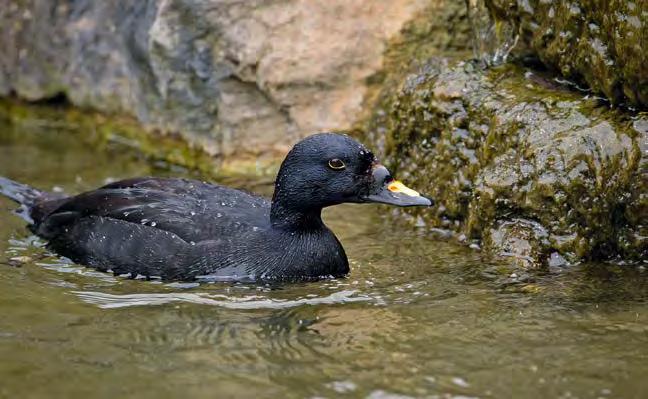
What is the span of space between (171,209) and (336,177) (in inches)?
45.2

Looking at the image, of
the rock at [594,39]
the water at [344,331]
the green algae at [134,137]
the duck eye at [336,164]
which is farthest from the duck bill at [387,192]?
the green algae at [134,137]

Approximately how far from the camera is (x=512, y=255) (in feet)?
22.7

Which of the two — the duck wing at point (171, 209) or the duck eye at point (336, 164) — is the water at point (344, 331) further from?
the duck eye at point (336, 164)

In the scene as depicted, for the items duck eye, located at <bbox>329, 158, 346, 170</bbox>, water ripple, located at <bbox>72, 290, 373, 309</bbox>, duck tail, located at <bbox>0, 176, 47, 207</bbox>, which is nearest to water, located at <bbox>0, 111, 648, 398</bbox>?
water ripple, located at <bbox>72, 290, 373, 309</bbox>

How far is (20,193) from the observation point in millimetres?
7914

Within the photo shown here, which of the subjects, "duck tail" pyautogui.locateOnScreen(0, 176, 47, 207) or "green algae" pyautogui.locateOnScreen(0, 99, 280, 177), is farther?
"green algae" pyautogui.locateOnScreen(0, 99, 280, 177)

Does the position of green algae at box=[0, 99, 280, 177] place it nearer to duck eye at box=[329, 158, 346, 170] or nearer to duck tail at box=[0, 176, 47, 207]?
duck tail at box=[0, 176, 47, 207]

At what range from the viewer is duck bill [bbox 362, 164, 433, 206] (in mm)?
6641

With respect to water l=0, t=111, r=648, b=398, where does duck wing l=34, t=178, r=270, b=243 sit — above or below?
above

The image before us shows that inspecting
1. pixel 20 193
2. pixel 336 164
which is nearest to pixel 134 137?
pixel 20 193

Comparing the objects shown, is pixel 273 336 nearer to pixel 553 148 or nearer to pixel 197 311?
pixel 197 311

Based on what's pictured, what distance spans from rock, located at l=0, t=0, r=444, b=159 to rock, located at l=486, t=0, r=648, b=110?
1717 millimetres

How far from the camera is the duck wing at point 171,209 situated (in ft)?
22.2

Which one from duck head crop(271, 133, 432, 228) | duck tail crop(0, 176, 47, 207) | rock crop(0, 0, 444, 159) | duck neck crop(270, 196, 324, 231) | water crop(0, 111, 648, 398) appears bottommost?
water crop(0, 111, 648, 398)
